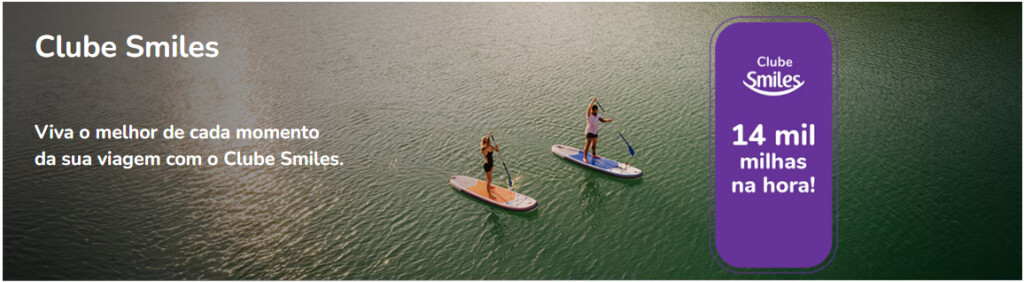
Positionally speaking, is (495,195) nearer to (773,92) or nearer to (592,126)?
(592,126)

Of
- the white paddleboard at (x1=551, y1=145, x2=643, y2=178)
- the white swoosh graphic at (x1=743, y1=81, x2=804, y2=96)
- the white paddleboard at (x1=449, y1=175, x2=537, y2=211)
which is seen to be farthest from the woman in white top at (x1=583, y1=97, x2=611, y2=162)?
the white swoosh graphic at (x1=743, y1=81, x2=804, y2=96)

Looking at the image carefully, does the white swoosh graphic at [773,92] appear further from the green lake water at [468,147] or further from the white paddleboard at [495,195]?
the white paddleboard at [495,195]

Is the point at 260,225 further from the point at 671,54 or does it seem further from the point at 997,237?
the point at 671,54

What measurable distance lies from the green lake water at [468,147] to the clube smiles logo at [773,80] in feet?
13.9

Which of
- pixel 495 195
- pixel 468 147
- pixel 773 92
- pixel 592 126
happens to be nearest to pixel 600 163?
pixel 592 126

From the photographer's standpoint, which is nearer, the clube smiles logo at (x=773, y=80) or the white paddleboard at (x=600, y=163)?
the clube smiles logo at (x=773, y=80)

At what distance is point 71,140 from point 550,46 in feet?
79.7

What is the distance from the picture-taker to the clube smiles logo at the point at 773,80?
1785 centimetres

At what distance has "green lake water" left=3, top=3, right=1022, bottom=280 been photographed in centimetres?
1753

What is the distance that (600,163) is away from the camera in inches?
877

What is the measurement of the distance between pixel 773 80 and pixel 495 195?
8786 millimetres

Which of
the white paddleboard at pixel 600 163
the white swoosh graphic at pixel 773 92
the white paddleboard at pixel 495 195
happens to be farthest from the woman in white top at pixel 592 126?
the white swoosh graphic at pixel 773 92

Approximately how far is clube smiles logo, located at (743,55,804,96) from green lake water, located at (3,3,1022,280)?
4250mm

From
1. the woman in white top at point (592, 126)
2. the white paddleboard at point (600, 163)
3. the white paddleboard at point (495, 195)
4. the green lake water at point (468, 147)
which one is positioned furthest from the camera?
the white paddleboard at point (600, 163)
